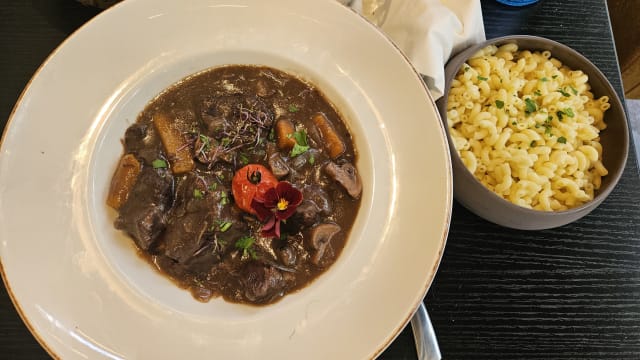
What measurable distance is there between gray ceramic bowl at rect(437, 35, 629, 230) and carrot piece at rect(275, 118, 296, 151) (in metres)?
0.96

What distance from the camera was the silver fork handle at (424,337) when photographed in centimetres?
260

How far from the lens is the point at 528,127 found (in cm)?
292

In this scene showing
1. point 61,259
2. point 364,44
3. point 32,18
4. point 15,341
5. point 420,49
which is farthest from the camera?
point 32,18

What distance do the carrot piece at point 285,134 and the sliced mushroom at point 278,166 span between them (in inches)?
2.9

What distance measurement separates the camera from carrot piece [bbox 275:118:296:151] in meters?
2.87

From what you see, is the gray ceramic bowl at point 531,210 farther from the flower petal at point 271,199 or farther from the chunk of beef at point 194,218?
the chunk of beef at point 194,218

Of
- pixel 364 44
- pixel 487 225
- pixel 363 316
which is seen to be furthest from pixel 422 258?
pixel 364 44

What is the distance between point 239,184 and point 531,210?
1704 millimetres

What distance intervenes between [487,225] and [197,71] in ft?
7.05

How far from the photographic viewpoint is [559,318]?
2826 millimetres

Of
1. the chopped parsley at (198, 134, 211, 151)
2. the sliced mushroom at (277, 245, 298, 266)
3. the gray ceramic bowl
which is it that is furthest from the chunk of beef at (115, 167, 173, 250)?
the gray ceramic bowl

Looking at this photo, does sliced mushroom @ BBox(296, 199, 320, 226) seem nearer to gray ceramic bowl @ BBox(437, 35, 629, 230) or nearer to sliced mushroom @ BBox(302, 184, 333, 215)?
sliced mushroom @ BBox(302, 184, 333, 215)

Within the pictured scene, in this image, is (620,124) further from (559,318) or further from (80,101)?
(80,101)

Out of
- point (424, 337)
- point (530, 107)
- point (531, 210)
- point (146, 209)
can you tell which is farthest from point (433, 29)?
point (146, 209)
